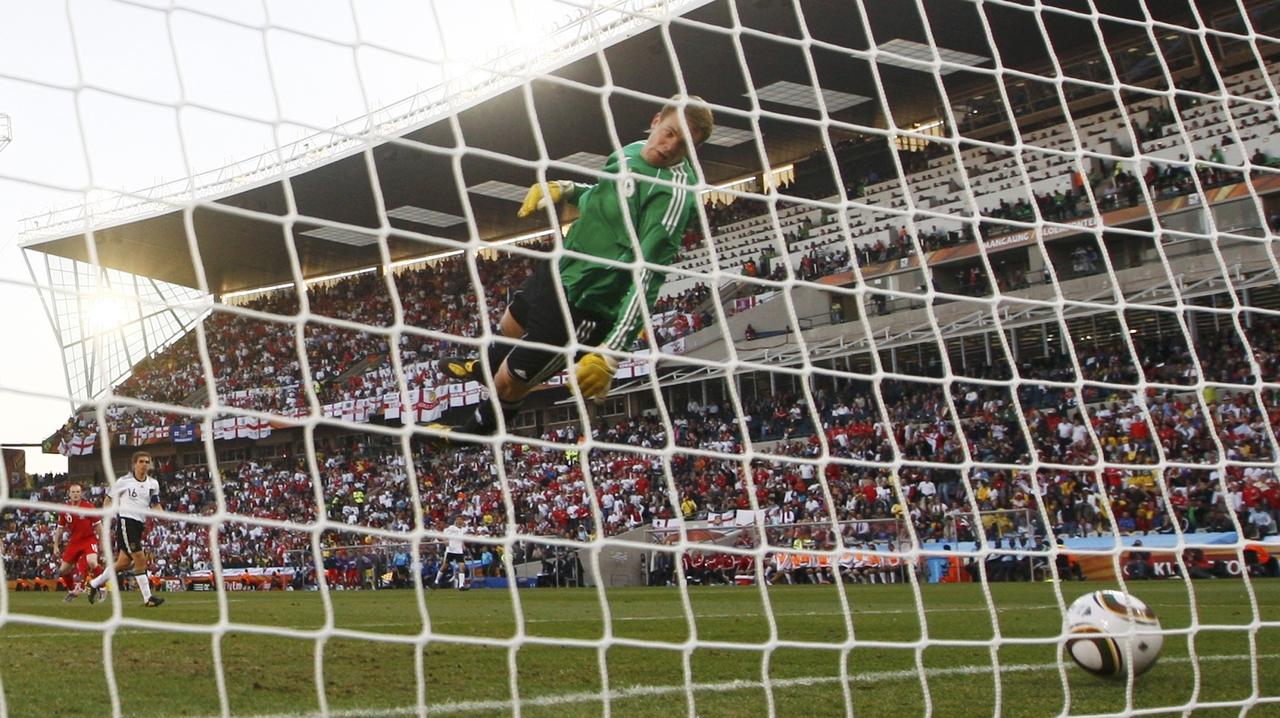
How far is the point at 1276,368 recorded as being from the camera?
16.4 meters

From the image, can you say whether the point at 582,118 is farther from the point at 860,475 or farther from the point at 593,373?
the point at 593,373

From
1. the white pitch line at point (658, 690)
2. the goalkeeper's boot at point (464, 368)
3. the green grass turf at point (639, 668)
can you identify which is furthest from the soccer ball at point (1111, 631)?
the goalkeeper's boot at point (464, 368)

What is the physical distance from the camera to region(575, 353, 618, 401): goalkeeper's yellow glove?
4188mm

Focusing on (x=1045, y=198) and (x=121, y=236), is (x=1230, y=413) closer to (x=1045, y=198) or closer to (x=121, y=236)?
(x=1045, y=198)

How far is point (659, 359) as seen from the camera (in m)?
3.71

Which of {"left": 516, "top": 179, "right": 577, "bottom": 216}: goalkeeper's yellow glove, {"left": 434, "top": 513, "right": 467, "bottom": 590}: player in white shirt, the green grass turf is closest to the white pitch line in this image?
the green grass turf

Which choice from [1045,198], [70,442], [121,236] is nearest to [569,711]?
[1045,198]

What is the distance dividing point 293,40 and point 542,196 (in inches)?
41.1

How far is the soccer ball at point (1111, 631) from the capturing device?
173 inches

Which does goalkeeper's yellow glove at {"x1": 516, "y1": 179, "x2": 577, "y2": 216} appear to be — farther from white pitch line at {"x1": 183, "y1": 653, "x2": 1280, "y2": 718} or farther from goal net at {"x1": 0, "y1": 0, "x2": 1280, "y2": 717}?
white pitch line at {"x1": 183, "y1": 653, "x2": 1280, "y2": 718}

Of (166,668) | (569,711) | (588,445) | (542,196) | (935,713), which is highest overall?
(542,196)

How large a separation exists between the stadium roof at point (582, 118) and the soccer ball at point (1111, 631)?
12.9 metres

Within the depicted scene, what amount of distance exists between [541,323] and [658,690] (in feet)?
5.01

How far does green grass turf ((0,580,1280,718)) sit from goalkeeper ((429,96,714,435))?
41.9 inches
